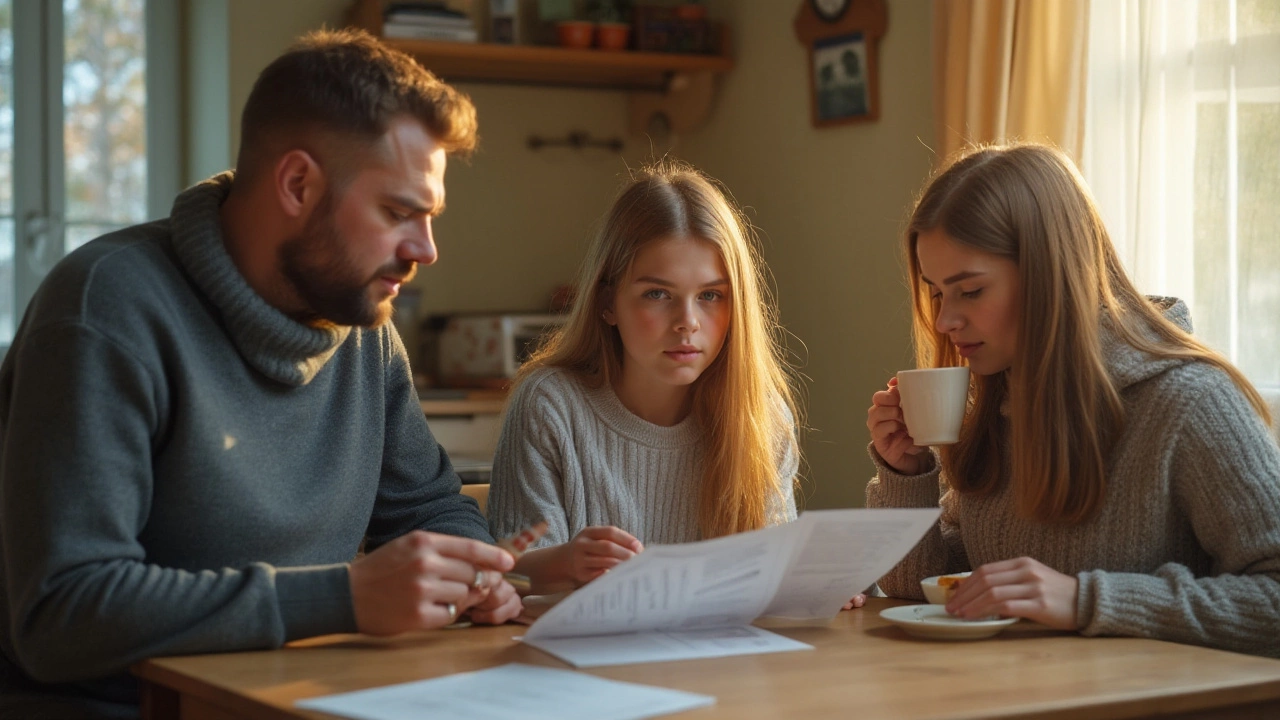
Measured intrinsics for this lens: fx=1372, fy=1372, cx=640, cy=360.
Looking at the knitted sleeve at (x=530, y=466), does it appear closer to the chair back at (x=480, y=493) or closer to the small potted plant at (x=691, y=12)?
the chair back at (x=480, y=493)

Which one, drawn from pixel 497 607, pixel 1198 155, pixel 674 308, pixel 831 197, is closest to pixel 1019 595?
pixel 497 607

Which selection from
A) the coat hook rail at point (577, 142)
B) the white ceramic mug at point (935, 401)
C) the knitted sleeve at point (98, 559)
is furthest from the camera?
the coat hook rail at point (577, 142)

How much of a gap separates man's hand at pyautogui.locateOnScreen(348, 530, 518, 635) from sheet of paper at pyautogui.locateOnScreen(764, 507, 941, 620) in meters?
0.30

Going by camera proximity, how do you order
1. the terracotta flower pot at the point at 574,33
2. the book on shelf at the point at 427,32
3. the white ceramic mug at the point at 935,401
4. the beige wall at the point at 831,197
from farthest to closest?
the terracotta flower pot at the point at 574,33 < the book on shelf at the point at 427,32 < the beige wall at the point at 831,197 < the white ceramic mug at the point at 935,401

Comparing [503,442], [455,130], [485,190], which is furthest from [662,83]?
[455,130]

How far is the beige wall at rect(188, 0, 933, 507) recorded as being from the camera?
137 inches

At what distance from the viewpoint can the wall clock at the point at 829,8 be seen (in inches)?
142

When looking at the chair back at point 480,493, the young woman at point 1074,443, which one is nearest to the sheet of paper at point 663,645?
the young woman at point 1074,443

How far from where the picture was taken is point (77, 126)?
4.08 meters

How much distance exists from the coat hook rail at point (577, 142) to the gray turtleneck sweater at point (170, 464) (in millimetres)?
2714

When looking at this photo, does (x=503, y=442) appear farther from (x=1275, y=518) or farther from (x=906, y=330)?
(x=906, y=330)

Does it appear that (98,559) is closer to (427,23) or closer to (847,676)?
(847,676)

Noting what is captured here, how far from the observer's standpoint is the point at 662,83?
438 centimetres

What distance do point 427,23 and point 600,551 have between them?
254 centimetres
